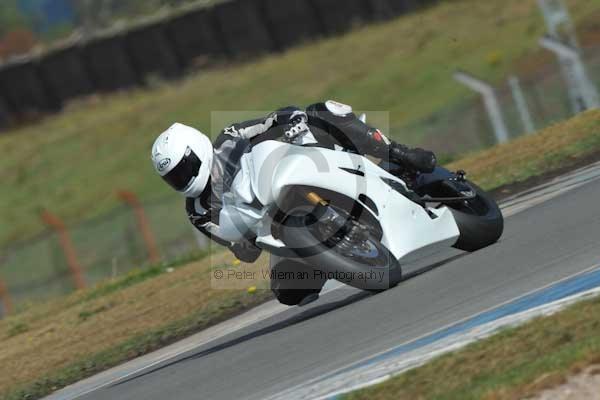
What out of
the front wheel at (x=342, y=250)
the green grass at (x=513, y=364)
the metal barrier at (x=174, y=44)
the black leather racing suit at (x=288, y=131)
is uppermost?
the metal barrier at (x=174, y=44)

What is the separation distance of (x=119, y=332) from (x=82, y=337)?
2.12 feet

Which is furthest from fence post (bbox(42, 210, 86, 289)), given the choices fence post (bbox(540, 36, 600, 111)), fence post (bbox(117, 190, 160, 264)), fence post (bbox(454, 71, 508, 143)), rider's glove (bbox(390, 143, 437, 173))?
rider's glove (bbox(390, 143, 437, 173))

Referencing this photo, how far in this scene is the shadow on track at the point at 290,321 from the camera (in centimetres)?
984

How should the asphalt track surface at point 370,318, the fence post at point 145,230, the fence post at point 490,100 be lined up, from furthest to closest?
1. the fence post at point 145,230
2. the fence post at point 490,100
3. the asphalt track surface at point 370,318

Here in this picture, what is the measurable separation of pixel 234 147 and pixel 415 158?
1389 millimetres

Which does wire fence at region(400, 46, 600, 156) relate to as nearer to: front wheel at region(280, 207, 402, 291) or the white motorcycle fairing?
the white motorcycle fairing

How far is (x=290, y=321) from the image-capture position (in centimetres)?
1005

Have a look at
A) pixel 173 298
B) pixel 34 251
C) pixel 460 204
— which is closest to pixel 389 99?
pixel 34 251

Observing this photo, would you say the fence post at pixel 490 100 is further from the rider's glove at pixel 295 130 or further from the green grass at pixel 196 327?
the rider's glove at pixel 295 130

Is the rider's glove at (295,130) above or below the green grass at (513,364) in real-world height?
above

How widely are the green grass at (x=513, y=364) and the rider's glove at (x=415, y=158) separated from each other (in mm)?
2666

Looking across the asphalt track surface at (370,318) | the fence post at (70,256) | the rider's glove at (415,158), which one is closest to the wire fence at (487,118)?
the fence post at (70,256)

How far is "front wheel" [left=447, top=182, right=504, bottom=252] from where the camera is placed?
386 inches

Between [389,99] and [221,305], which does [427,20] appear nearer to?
[389,99]
